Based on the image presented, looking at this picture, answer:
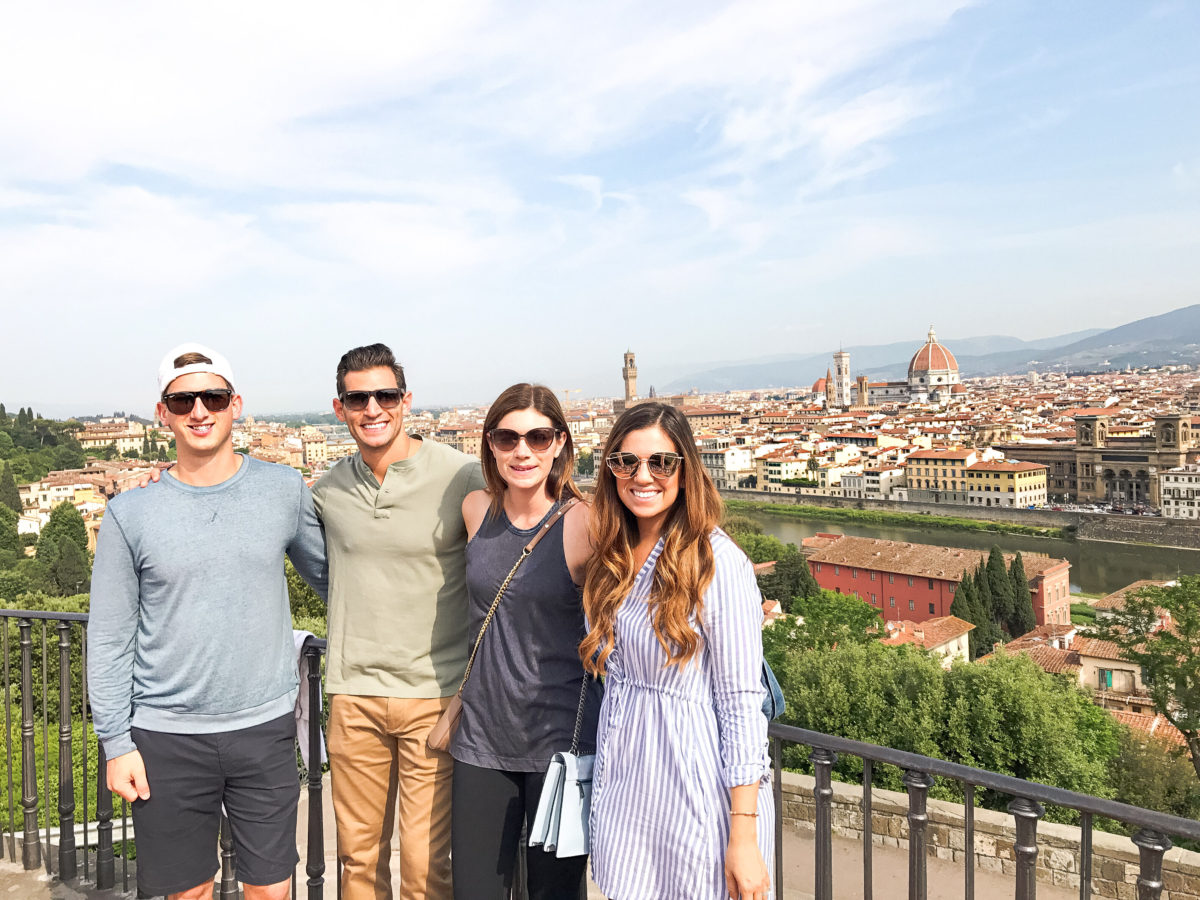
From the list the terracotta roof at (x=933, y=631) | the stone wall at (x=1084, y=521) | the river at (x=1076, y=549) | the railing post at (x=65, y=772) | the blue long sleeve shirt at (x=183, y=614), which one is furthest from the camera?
the stone wall at (x=1084, y=521)

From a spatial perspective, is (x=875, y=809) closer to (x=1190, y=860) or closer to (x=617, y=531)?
(x=1190, y=860)

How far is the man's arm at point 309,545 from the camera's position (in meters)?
1.50

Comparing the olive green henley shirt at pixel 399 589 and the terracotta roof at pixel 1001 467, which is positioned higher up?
the olive green henley shirt at pixel 399 589

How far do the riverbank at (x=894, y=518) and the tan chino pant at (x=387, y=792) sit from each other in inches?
1341

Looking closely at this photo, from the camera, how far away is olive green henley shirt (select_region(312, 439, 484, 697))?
1487 mm

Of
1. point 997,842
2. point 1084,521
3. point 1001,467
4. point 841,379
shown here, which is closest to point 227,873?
point 997,842

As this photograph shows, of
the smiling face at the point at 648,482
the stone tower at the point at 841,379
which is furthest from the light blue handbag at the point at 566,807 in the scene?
the stone tower at the point at 841,379

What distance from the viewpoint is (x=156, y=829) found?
4.54 feet

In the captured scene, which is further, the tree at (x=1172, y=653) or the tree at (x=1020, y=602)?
the tree at (x=1020, y=602)

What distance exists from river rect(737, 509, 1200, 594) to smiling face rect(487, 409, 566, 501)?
27404 millimetres

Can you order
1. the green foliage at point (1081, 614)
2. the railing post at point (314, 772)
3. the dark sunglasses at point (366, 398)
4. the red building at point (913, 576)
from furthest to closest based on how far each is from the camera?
the green foliage at point (1081, 614), the red building at point (913, 576), the railing post at point (314, 772), the dark sunglasses at point (366, 398)

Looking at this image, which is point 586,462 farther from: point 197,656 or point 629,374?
point 197,656

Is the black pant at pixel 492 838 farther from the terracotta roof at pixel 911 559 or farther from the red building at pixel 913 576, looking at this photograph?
the terracotta roof at pixel 911 559

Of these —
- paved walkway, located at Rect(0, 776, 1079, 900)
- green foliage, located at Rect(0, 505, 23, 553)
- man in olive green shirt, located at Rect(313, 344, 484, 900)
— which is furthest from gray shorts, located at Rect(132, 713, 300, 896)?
green foliage, located at Rect(0, 505, 23, 553)
